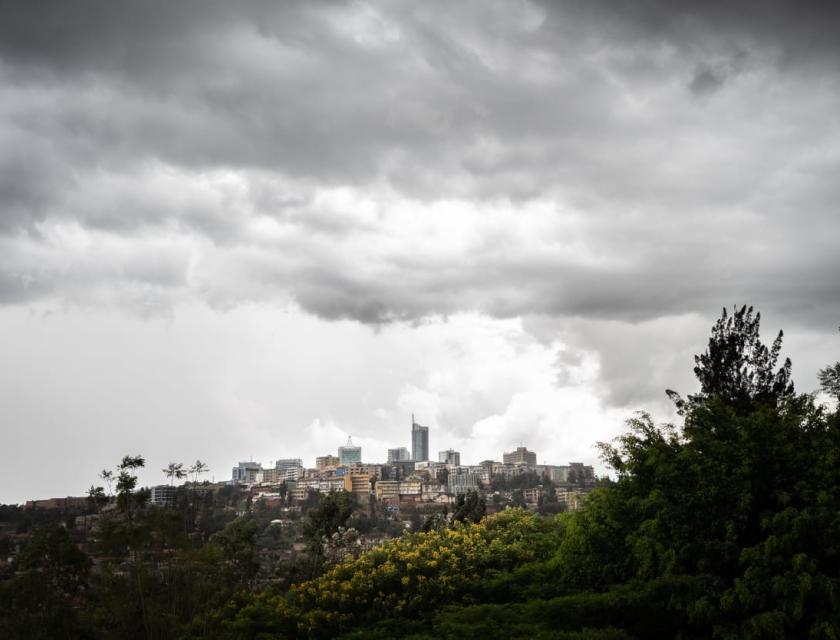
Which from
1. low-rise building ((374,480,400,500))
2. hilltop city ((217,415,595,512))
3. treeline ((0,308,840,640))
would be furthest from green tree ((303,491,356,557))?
low-rise building ((374,480,400,500))

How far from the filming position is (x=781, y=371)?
66.8ft

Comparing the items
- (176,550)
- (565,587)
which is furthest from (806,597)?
(176,550)

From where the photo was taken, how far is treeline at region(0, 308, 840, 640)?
11312mm

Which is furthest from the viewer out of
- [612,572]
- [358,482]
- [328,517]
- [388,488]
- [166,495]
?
[358,482]

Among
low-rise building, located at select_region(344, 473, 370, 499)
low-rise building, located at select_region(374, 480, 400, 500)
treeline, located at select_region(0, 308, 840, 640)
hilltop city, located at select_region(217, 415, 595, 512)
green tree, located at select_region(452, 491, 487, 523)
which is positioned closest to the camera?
treeline, located at select_region(0, 308, 840, 640)

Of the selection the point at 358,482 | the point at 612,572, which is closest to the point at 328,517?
the point at 612,572

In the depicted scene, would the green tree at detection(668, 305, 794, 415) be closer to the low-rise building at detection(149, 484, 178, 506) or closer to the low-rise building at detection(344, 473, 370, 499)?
the low-rise building at detection(149, 484, 178, 506)

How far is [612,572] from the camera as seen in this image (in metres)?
14.1

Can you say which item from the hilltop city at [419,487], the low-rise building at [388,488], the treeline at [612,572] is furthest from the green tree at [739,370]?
the low-rise building at [388,488]

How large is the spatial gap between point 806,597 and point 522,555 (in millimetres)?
7254

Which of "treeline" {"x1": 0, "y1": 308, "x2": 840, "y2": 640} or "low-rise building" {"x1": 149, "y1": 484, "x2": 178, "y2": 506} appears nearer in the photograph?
"treeline" {"x1": 0, "y1": 308, "x2": 840, "y2": 640}

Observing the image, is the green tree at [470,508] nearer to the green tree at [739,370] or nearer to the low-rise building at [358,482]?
the green tree at [739,370]

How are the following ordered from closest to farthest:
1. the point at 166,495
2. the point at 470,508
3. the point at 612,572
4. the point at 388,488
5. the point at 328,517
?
1. the point at 612,572
2. the point at 328,517
3. the point at 470,508
4. the point at 166,495
5. the point at 388,488

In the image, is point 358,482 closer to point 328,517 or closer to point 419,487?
point 419,487
